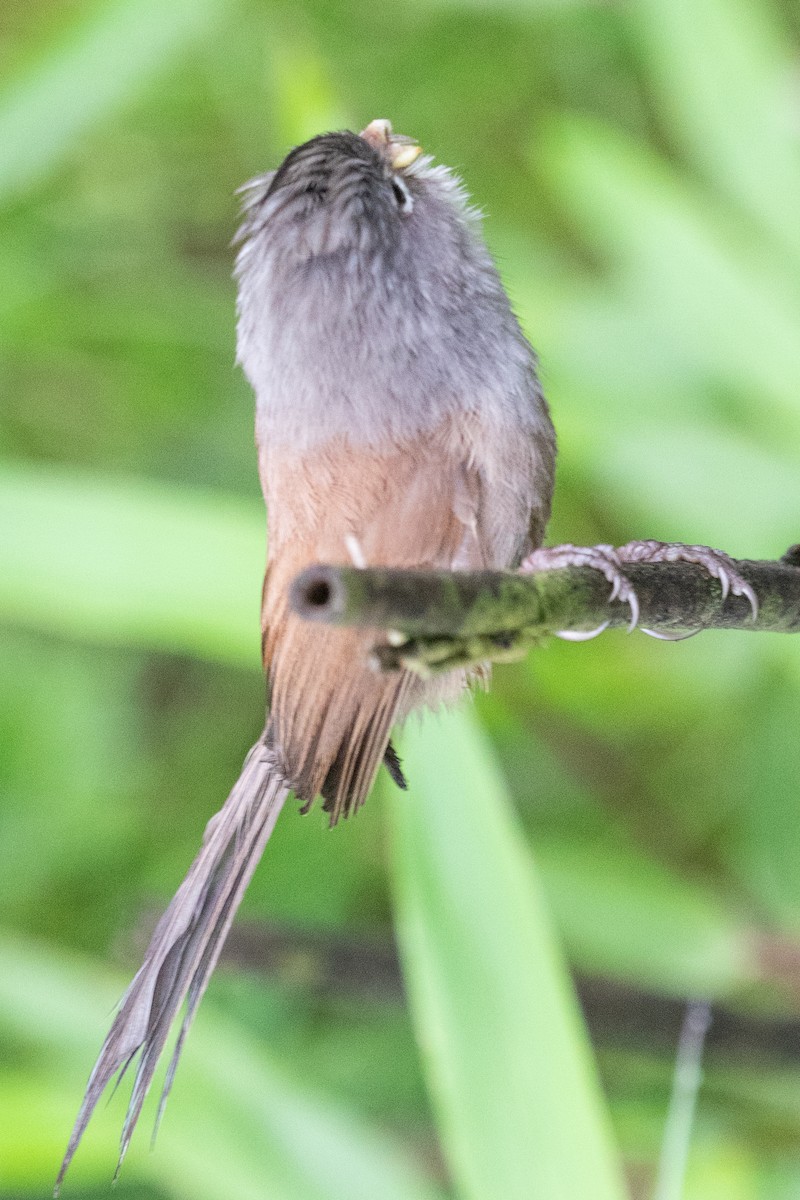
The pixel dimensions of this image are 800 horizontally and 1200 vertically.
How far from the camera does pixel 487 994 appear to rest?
850 mm

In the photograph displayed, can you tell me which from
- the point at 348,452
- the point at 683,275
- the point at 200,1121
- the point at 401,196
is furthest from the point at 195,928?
the point at 683,275

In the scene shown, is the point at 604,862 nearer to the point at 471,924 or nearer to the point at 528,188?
the point at 471,924

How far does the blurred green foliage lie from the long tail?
1.19 ft

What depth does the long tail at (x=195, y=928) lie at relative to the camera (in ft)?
1.65

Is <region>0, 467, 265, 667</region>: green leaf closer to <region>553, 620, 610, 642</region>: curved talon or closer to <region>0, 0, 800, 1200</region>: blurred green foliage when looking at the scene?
<region>0, 0, 800, 1200</region>: blurred green foliage

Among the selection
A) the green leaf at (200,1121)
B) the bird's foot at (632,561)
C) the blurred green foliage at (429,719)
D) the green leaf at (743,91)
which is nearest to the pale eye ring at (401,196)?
the bird's foot at (632,561)

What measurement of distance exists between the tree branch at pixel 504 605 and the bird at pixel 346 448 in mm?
94

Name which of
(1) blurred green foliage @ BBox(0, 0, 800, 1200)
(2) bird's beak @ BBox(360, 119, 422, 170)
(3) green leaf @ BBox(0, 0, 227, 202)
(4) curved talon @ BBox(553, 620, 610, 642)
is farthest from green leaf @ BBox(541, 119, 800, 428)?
(4) curved talon @ BBox(553, 620, 610, 642)

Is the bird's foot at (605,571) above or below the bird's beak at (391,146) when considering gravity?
below

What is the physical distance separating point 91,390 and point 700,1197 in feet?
4.01

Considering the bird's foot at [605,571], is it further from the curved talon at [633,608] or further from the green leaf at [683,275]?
the green leaf at [683,275]

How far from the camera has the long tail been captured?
1.65 feet

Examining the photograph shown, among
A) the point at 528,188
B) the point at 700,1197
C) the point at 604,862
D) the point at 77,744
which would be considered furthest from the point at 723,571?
the point at 528,188

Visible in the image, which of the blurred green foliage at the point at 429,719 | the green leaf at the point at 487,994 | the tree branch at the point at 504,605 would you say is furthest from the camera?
the blurred green foliage at the point at 429,719
